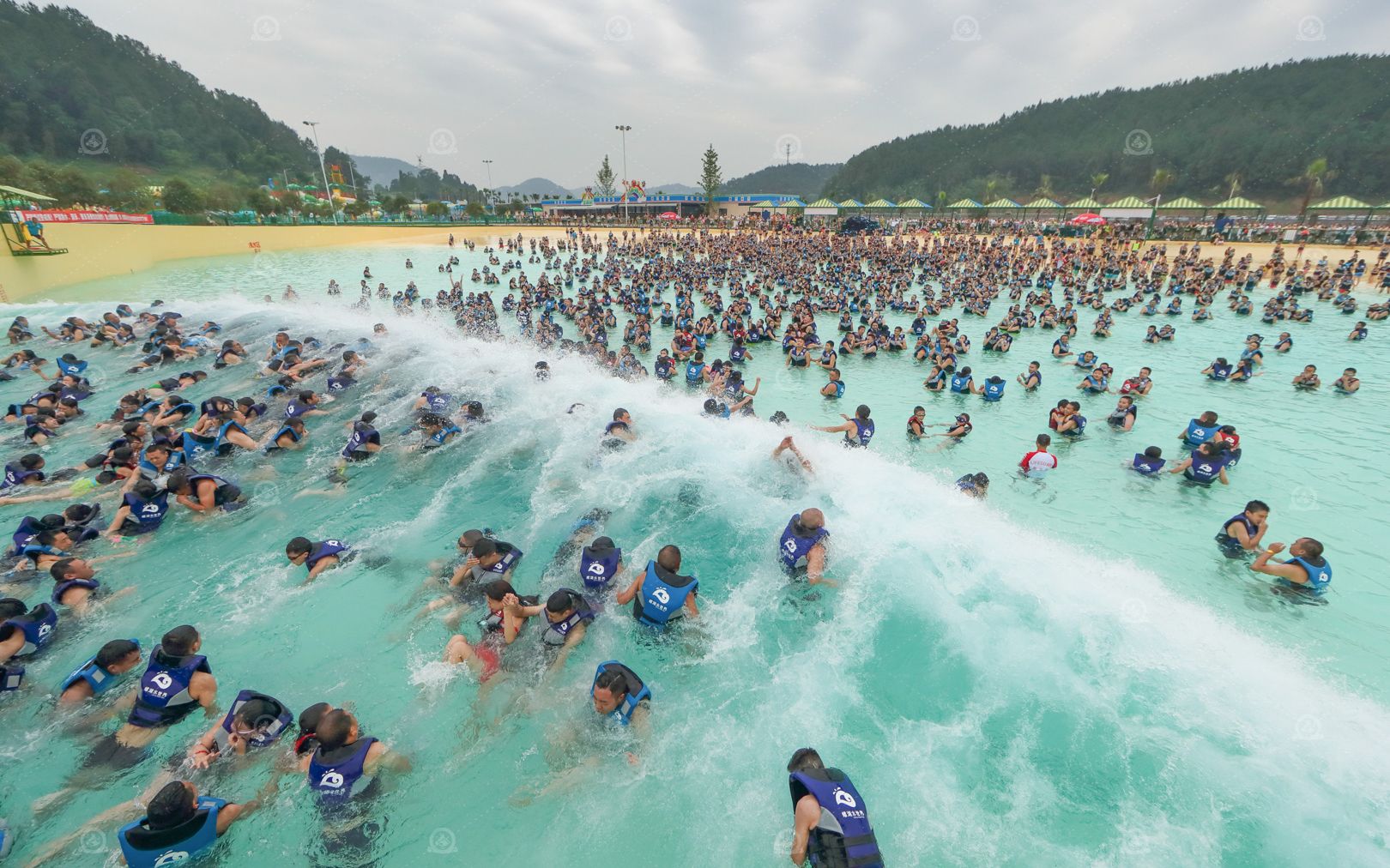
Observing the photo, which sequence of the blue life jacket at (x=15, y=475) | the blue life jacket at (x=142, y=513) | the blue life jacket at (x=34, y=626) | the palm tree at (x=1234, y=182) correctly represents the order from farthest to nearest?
1. the palm tree at (x=1234, y=182)
2. the blue life jacket at (x=15, y=475)
3. the blue life jacket at (x=142, y=513)
4. the blue life jacket at (x=34, y=626)

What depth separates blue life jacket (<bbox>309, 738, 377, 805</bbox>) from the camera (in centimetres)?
467

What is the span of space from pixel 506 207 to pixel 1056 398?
84281 millimetres

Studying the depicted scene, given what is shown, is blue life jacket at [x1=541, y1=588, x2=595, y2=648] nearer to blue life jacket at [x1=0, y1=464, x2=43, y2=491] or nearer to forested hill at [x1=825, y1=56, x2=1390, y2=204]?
blue life jacket at [x1=0, y1=464, x2=43, y2=491]

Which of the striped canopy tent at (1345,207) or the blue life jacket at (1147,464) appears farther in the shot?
the striped canopy tent at (1345,207)

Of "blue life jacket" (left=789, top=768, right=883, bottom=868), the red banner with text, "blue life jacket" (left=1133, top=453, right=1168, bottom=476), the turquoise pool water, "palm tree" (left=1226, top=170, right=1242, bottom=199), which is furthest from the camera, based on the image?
"palm tree" (left=1226, top=170, right=1242, bottom=199)

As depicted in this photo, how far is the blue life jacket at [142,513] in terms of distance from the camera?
28.2 feet

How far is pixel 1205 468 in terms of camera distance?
1029 centimetres

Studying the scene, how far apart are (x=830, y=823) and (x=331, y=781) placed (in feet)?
13.3

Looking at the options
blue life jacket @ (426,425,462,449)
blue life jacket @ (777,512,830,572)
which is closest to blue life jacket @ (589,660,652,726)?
blue life jacket @ (777,512,830,572)

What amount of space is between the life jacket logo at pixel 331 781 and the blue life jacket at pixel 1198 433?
15.5 meters

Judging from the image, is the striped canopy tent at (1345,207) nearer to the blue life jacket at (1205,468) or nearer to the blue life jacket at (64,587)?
the blue life jacket at (1205,468)

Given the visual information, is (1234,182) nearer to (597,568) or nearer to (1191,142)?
(1191,142)

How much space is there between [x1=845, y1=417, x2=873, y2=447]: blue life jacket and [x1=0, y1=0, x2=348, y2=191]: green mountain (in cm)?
11817

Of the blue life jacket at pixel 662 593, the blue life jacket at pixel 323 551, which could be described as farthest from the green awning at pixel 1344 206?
the blue life jacket at pixel 323 551
